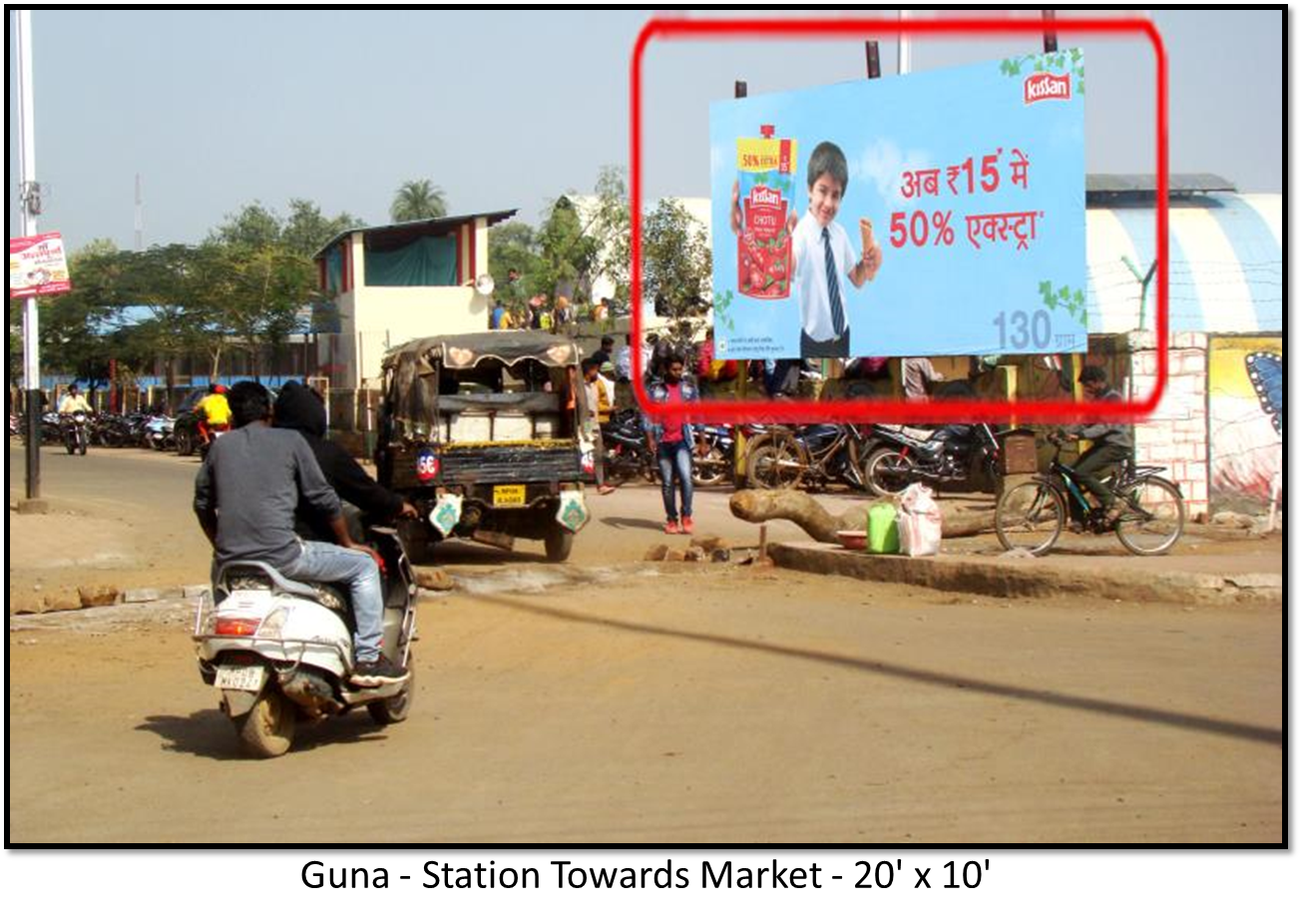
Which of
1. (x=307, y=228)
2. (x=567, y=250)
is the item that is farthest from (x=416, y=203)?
(x=567, y=250)

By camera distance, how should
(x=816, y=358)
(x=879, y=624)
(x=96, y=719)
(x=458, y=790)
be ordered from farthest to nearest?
(x=816, y=358) < (x=879, y=624) < (x=96, y=719) < (x=458, y=790)

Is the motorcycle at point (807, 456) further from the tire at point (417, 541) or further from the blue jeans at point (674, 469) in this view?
the tire at point (417, 541)

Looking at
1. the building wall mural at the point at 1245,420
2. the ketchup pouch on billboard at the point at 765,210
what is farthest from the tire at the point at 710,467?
the building wall mural at the point at 1245,420

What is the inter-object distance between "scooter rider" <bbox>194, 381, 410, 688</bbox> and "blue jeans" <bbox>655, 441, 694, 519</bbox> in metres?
6.89

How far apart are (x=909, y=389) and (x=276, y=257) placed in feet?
71.5

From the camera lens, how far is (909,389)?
38.8ft

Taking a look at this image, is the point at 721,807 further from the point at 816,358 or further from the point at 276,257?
the point at 276,257

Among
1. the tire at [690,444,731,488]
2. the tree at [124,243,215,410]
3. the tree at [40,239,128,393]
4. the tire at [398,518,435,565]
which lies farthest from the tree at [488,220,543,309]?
the tire at [398,518,435,565]

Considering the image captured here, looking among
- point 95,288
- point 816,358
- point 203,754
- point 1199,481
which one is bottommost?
point 203,754

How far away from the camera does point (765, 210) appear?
28.0 feet

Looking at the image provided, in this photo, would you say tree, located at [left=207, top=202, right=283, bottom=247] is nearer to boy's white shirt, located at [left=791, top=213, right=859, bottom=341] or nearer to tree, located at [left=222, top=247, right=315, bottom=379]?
tree, located at [left=222, top=247, right=315, bottom=379]

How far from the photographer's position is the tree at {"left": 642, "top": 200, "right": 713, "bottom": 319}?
1560cm

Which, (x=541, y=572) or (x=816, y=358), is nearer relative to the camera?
(x=816, y=358)

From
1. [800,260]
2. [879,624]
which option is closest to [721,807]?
[879,624]
